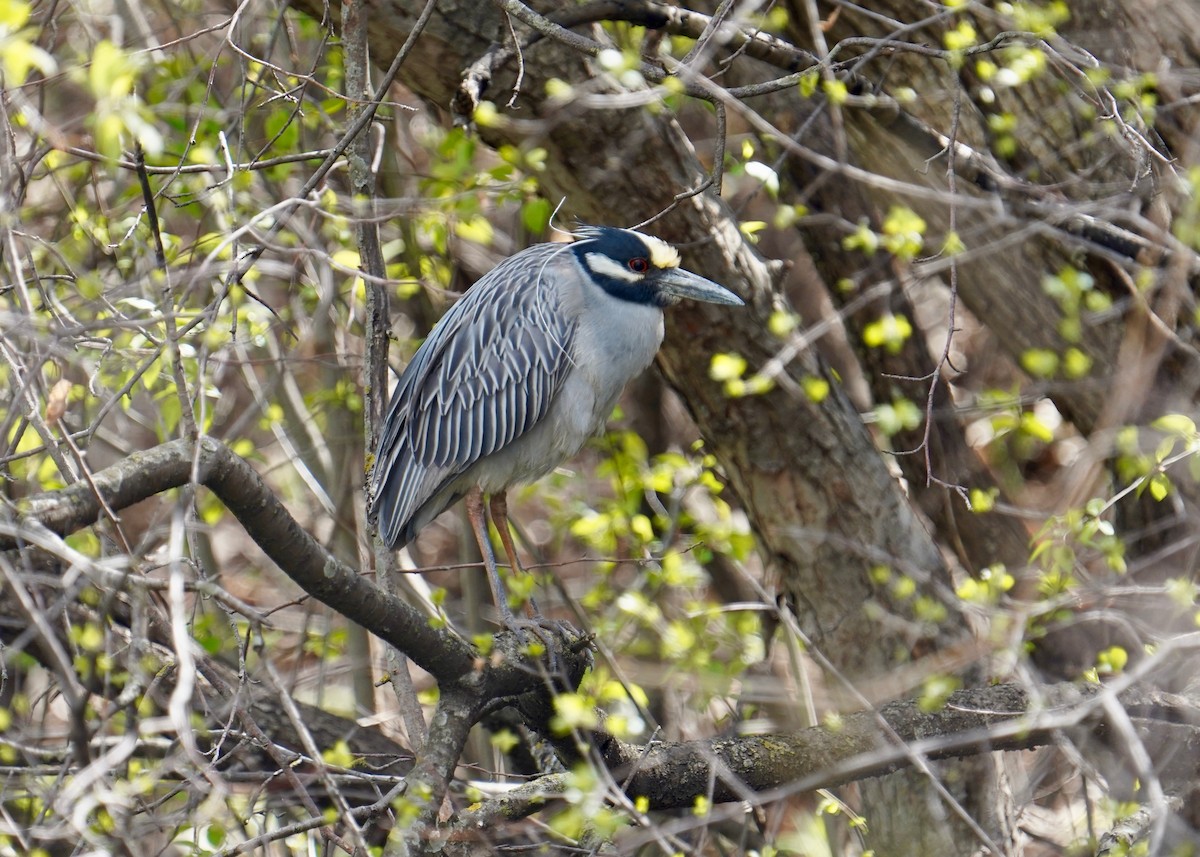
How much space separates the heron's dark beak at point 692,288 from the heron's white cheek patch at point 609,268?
0.10 metres

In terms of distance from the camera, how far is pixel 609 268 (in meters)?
4.12

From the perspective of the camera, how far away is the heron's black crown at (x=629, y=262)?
13.2 ft

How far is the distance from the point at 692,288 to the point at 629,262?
0.26 meters

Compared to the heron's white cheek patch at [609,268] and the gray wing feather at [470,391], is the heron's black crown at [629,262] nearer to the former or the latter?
the heron's white cheek patch at [609,268]

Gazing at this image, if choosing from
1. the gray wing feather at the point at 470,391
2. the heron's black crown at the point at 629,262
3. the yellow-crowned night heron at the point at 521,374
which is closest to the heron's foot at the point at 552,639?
the yellow-crowned night heron at the point at 521,374

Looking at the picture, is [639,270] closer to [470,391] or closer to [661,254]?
[661,254]

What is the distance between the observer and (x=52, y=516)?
6.64ft

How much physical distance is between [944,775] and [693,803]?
4.41ft

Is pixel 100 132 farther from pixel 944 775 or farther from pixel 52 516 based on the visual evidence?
pixel 944 775

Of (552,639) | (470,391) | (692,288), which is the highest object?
(692,288)

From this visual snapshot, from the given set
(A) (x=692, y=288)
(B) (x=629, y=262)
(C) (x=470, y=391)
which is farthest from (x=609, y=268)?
(C) (x=470, y=391)

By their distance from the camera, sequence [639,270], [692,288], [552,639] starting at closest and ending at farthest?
[552,639]
[692,288]
[639,270]

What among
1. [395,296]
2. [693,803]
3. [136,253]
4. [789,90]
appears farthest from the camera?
[395,296]

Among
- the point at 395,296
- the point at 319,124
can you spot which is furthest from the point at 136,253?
the point at 395,296
